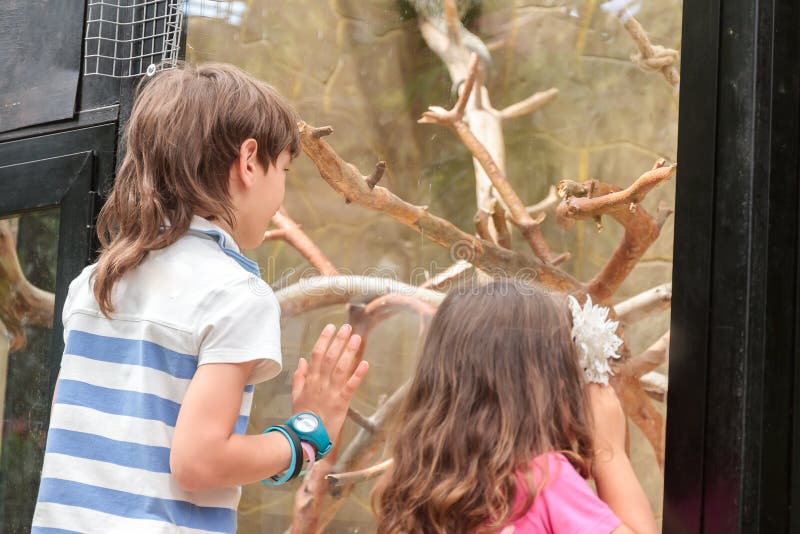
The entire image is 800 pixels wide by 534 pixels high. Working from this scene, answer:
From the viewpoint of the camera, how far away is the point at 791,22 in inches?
36.8

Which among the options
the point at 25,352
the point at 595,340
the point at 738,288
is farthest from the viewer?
the point at 25,352

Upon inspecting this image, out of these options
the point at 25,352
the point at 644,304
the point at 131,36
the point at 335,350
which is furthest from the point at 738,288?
the point at 25,352

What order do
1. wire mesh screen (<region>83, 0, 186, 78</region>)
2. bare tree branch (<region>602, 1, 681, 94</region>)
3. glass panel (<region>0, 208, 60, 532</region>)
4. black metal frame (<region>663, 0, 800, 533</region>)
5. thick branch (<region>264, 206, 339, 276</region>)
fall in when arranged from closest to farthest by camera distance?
black metal frame (<region>663, 0, 800, 533</region>) < bare tree branch (<region>602, 1, 681, 94</region>) < thick branch (<region>264, 206, 339, 276</region>) < wire mesh screen (<region>83, 0, 186, 78</region>) < glass panel (<region>0, 208, 60, 532</region>)

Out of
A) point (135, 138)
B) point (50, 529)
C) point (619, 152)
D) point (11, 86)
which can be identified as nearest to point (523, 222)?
point (619, 152)

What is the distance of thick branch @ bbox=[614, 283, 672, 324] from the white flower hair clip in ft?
0.04

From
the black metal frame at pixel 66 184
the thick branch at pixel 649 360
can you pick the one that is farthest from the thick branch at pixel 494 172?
the black metal frame at pixel 66 184

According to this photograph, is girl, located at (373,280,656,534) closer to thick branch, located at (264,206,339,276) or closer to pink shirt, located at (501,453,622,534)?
pink shirt, located at (501,453,622,534)

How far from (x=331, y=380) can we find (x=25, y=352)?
29.4 inches

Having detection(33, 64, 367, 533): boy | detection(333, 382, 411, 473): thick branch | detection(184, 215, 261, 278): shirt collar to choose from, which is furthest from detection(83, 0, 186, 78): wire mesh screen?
detection(333, 382, 411, 473): thick branch

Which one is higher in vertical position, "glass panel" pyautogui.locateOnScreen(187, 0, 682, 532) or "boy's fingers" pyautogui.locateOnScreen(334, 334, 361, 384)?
"glass panel" pyautogui.locateOnScreen(187, 0, 682, 532)

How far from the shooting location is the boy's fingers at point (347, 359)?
119 cm

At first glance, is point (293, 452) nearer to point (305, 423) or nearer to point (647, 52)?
point (305, 423)

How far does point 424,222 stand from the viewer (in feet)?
3.92

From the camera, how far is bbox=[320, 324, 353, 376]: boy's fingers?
1205 mm
